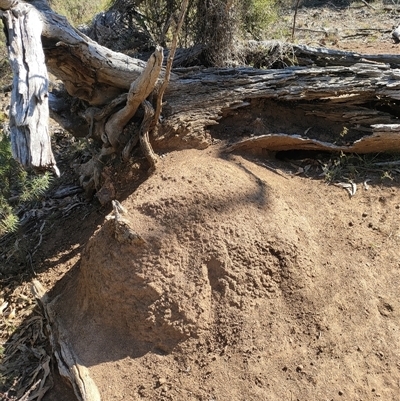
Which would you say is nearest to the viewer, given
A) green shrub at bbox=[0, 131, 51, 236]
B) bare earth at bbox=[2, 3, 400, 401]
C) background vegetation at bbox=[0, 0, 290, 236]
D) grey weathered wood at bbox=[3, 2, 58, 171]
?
grey weathered wood at bbox=[3, 2, 58, 171]

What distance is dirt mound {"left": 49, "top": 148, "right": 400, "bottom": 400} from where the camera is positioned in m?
2.45

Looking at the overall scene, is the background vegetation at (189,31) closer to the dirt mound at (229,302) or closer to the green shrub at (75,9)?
the dirt mound at (229,302)

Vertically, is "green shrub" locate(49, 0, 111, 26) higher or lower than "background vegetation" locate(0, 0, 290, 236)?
higher

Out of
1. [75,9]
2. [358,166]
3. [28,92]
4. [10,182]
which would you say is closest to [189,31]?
[358,166]

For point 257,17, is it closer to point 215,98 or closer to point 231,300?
point 215,98

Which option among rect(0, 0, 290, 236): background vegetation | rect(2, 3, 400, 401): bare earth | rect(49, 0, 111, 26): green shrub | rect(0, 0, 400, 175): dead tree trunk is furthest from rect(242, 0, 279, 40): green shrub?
rect(49, 0, 111, 26): green shrub

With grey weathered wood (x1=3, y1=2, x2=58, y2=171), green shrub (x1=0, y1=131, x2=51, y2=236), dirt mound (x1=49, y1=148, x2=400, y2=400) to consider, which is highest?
grey weathered wood (x1=3, y1=2, x2=58, y2=171)

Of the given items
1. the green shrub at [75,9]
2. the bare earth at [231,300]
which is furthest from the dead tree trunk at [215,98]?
the green shrub at [75,9]

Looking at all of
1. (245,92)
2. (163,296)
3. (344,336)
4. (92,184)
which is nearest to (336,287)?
(344,336)

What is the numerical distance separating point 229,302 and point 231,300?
16 mm

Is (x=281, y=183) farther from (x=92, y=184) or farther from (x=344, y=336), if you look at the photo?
(x=92, y=184)

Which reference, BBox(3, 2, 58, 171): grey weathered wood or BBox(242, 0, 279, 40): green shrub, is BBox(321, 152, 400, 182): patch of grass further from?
BBox(3, 2, 58, 171): grey weathered wood

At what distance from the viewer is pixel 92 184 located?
148 inches

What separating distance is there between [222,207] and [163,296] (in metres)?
0.67
